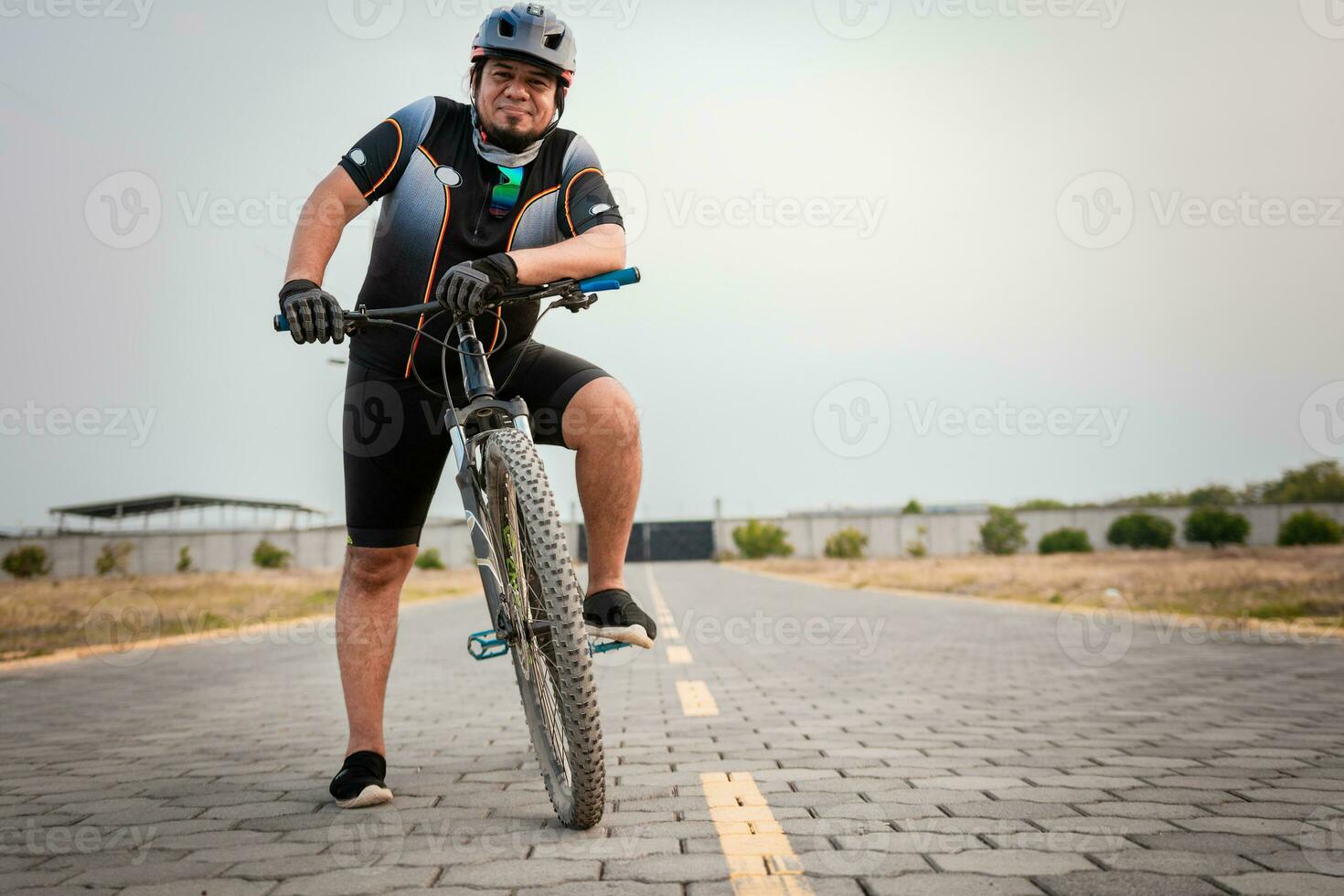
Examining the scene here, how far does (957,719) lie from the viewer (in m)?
5.46

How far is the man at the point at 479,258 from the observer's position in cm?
342

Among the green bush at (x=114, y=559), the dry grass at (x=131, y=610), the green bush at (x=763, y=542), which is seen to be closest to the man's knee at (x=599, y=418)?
the dry grass at (x=131, y=610)

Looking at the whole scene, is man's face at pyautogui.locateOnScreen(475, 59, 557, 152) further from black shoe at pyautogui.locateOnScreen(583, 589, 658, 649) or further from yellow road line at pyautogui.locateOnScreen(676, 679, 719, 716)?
yellow road line at pyautogui.locateOnScreen(676, 679, 719, 716)

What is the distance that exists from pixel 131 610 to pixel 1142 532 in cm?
5863

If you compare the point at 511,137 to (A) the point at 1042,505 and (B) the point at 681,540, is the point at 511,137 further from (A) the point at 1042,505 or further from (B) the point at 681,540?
(B) the point at 681,540

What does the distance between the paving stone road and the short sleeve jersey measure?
1604mm

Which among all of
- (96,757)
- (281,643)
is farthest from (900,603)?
(96,757)

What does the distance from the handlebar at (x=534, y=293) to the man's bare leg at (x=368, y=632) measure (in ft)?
3.11

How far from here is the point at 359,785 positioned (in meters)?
3.53

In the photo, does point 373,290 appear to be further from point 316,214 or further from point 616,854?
point 616,854

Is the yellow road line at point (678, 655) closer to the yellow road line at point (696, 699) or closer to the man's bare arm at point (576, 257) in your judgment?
the yellow road line at point (696, 699)

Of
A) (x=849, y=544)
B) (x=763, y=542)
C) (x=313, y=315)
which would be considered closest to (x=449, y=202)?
(x=313, y=315)

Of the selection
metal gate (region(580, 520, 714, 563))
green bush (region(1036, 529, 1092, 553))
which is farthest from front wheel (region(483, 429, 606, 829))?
metal gate (region(580, 520, 714, 563))

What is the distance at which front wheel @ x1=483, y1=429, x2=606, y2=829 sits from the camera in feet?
9.51
